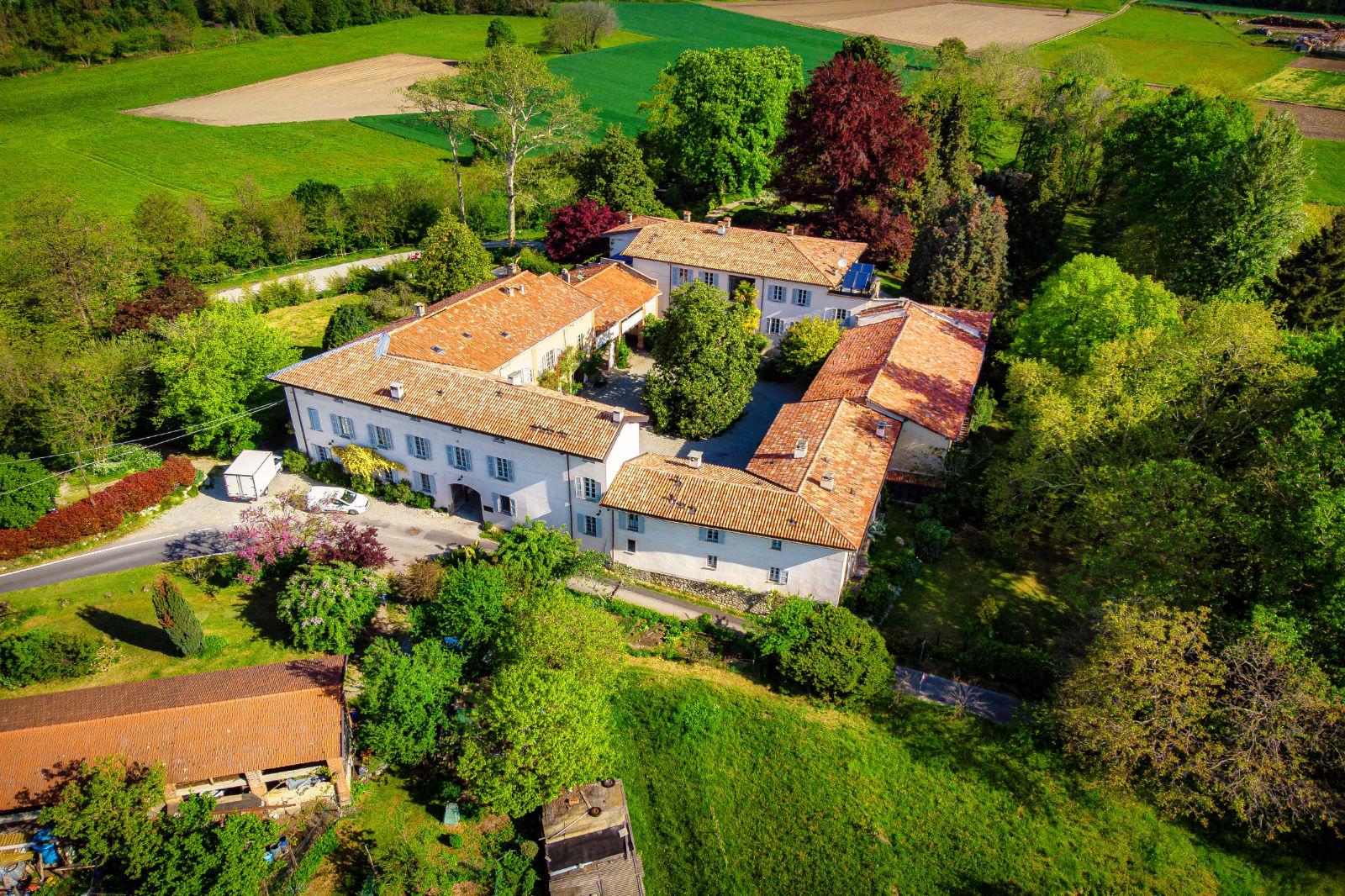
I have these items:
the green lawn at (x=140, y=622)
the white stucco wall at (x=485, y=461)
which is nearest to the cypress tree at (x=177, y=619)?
the green lawn at (x=140, y=622)

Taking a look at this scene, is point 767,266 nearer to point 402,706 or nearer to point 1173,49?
point 402,706

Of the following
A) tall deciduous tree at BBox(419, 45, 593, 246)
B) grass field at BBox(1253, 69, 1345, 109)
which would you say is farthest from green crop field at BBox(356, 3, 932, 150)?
grass field at BBox(1253, 69, 1345, 109)

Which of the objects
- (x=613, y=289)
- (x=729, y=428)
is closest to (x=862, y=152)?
(x=613, y=289)

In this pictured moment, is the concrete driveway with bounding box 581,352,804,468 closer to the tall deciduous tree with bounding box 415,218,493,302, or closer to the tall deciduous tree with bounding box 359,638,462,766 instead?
the tall deciduous tree with bounding box 415,218,493,302

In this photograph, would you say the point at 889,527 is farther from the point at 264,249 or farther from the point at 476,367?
the point at 264,249

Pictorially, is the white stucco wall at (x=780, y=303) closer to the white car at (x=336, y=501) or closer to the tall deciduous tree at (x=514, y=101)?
the tall deciduous tree at (x=514, y=101)
